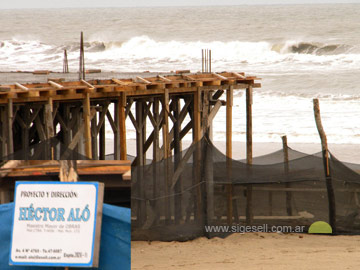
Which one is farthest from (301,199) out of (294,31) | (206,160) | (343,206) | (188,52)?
(294,31)

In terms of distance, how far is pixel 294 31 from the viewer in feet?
276

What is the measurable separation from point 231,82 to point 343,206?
4761 millimetres

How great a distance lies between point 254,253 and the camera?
12.2 meters

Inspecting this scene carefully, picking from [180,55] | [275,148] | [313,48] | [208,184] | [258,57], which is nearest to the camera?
[208,184]

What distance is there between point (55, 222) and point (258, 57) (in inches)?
2375

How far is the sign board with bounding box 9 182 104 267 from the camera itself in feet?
20.6

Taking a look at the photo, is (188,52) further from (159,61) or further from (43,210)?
(43,210)

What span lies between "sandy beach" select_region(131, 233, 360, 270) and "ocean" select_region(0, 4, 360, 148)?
1618 centimetres

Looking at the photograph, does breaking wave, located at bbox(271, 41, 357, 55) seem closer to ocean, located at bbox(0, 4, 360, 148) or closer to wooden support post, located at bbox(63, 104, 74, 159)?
ocean, located at bbox(0, 4, 360, 148)

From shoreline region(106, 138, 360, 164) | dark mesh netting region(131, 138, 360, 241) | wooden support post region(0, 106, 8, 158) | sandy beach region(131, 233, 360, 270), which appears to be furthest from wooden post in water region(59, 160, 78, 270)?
shoreline region(106, 138, 360, 164)

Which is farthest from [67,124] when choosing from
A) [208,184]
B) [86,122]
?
[208,184]

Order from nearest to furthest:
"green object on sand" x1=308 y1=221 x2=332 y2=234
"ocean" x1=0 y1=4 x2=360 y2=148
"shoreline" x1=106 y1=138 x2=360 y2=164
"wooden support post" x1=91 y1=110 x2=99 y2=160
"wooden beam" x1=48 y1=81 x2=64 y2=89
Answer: "green object on sand" x1=308 y1=221 x2=332 y2=234
"wooden beam" x1=48 y1=81 x2=64 y2=89
"wooden support post" x1=91 y1=110 x2=99 y2=160
"shoreline" x1=106 y1=138 x2=360 y2=164
"ocean" x1=0 y1=4 x2=360 y2=148

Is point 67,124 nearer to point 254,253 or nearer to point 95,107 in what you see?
point 95,107

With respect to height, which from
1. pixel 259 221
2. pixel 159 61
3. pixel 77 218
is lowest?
pixel 259 221
